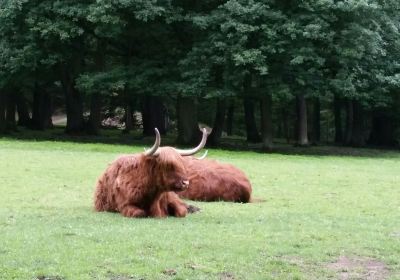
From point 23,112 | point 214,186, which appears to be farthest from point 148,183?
point 23,112

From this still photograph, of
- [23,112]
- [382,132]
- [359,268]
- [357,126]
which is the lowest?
[359,268]

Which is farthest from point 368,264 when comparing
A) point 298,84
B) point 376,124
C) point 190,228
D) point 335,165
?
point 376,124

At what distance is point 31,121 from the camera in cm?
5053

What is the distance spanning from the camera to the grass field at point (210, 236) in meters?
7.45

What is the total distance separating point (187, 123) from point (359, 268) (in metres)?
27.1

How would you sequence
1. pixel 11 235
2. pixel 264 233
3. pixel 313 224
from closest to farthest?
pixel 11 235 → pixel 264 233 → pixel 313 224

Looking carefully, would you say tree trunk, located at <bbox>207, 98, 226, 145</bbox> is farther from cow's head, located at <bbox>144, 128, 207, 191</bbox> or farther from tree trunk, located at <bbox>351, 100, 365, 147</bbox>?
cow's head, located at <bbox>144, 128, 207, 191</bbox>

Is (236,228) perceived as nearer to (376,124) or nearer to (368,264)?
(368,264)

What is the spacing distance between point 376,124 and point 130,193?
39367mm

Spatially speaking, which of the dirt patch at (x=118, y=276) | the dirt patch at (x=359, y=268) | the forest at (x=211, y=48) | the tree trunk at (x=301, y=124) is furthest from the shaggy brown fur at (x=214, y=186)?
the tree trunk at (x=301, y=124)

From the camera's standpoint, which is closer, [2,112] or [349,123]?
[2,112]

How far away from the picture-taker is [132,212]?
1092cm

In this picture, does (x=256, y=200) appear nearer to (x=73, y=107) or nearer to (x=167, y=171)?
(x=167, y=171)

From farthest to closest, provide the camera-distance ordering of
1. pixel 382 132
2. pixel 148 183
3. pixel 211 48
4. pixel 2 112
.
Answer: pixel 382 132
pixel 2 112
pixel 211 48
pixel 148 183
